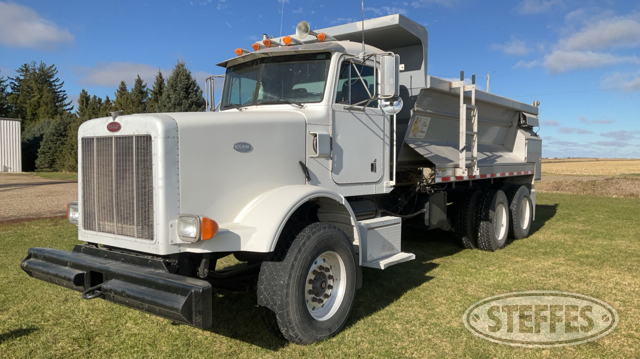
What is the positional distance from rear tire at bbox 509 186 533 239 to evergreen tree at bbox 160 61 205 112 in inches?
723

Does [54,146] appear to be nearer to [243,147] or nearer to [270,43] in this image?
[270,43]

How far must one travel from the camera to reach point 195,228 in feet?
11.0

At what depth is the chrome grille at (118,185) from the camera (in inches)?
139

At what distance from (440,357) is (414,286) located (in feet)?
6.52

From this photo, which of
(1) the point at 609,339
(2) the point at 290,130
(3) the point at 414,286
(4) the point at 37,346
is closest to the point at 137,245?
(4) the point at 37,346

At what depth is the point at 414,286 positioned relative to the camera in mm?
5793

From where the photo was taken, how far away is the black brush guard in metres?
3.14

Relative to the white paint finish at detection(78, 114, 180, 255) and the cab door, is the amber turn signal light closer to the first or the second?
the white paint finish at detection(78, 114, 180, 255)

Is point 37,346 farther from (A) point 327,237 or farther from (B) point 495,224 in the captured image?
(B) point 495,224

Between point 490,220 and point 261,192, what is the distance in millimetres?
5174

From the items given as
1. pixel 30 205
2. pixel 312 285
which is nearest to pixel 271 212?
pixel 312 285

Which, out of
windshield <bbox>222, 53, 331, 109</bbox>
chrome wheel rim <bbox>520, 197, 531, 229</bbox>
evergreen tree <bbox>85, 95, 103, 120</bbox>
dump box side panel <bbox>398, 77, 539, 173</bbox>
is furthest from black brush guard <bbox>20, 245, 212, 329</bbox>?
evergreen tree <bbox>85, 95, 103, 120</bbox>

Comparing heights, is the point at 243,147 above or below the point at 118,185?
above

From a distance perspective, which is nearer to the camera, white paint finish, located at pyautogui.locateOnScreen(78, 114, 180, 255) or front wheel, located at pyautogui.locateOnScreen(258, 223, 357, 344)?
white paint finish, located at pyautogui.locateOnScreen(78, 114, 180, 255)
